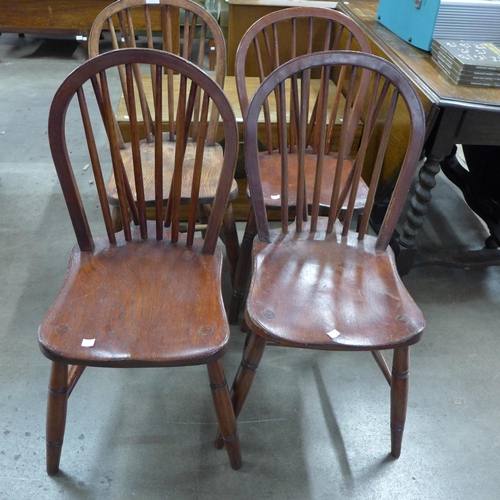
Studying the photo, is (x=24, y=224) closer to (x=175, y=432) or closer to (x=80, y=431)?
(x=80, y=431)

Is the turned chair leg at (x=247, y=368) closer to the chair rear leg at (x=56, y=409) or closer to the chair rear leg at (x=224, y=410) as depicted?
the chair rear leg at (x=224, y=410)

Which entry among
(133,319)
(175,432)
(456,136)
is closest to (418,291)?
(456,136)

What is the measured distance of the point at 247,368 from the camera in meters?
1.01

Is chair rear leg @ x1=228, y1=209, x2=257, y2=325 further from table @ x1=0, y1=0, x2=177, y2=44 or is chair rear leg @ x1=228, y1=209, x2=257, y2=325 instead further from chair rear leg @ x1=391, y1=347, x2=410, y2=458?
table @ x1=0, y1=0, x2=177, y2=44

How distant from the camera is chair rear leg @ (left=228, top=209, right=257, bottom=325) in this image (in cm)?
134

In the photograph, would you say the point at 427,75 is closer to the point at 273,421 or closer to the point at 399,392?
the point at 399,392

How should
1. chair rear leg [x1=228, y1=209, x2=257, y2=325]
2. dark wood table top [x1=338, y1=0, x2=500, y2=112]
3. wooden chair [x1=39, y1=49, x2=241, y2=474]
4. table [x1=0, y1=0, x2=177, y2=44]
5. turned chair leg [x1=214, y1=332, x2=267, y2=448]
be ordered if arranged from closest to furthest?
1. wooden chair [x1=39, y1=49, x2=241, y2=474]
2. turned chair leg [x1=214, y1=332, x2=267, y2=448]
3. dark wood table top [x1=338, y1=0, x2=500, y2=112]
4. chair rear leg [x1=228, y1=209, x2=257, y2=325]
5. table [x1=0, y1=0, x2=177, y2=44]

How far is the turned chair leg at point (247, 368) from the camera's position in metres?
0.99

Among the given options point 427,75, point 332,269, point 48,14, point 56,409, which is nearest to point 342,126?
point 332,269

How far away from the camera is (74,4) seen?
3.45 metres

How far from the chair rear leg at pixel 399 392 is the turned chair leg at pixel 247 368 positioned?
0.31 metres

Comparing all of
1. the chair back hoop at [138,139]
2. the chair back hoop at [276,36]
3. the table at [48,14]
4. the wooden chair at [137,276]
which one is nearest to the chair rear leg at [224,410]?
the wooden chair at [137,276]

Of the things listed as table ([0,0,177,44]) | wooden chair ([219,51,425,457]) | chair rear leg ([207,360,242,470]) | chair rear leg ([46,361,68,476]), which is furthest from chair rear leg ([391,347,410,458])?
table ([0,0,177,44])

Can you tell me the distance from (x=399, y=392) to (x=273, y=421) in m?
0.36
